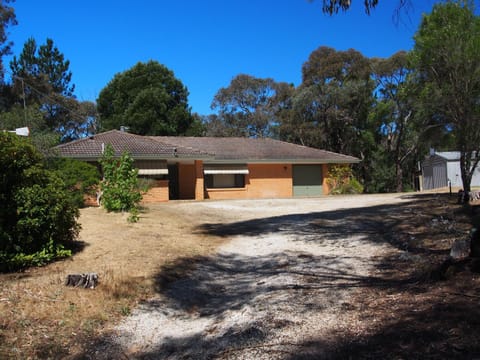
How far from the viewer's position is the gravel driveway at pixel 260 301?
4227 millimetres

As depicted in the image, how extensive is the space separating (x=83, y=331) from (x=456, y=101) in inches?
426

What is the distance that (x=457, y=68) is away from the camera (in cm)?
1121

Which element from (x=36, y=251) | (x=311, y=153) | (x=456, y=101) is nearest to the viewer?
(x=36, y=251)

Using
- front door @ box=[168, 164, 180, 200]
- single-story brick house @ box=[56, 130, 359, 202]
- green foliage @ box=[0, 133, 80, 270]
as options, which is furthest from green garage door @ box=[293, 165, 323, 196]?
green foliage @ box=[0, 133, 80, 270]

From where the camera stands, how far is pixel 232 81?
152 ft

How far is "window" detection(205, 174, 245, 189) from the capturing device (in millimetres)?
26688

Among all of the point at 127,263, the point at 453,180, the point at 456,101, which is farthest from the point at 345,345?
the point at 453,180

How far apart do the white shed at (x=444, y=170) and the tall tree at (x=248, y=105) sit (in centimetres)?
1772

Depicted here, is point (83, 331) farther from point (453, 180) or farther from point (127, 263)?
point (453, 180)

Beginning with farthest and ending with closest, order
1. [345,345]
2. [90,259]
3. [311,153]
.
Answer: [311,153] < [90,259] < [345,345]

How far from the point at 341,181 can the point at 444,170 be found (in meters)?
8.00

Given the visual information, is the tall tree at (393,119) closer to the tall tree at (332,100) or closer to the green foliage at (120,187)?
the tall tree at (332,100)

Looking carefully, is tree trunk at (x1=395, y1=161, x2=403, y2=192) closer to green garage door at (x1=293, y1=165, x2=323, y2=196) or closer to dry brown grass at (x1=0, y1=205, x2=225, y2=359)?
green garage door at (x1=293, y1=165, x2=323, y2=196)

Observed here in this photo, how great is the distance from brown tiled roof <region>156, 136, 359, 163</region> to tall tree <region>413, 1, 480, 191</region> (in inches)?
588
